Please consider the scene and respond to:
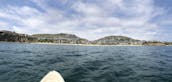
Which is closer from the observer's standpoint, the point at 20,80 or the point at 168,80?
the point at 20,80

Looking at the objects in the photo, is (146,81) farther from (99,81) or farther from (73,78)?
(73,78)

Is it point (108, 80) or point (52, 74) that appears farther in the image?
point (108, 80)

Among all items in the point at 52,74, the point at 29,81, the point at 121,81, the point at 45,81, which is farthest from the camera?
the point at 121,81

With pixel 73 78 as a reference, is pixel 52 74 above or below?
above

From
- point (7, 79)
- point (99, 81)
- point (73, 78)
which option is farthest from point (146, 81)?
point (7, 79)

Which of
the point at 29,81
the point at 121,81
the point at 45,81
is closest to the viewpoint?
the point at 45,81

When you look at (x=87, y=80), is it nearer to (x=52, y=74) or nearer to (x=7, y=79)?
(x=52, y=74)

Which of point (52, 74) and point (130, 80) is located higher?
point (52, 74)

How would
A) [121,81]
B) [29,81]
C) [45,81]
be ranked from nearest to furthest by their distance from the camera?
[45,81]
[29,81]
[121,81]

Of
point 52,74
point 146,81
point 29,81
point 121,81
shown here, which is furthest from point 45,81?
point 146,81
